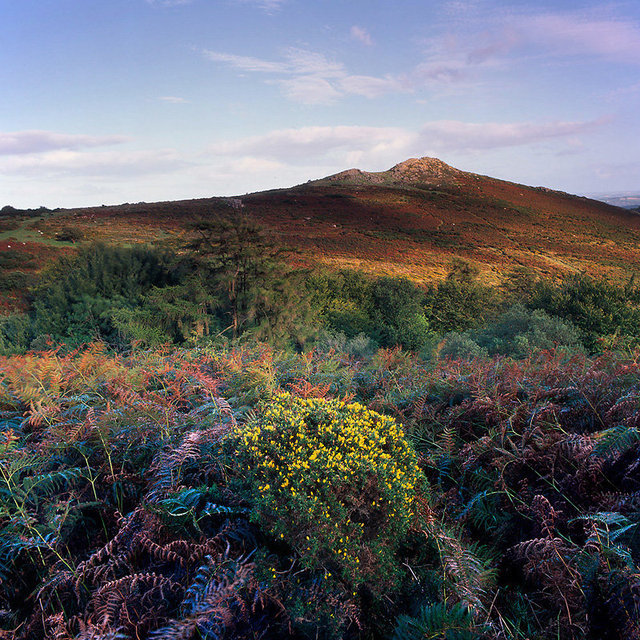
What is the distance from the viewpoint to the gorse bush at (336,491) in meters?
1.99

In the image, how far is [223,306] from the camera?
1667 centimetres

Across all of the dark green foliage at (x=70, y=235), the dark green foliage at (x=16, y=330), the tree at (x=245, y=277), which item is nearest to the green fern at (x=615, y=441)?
the tree at (x=245, y=277)

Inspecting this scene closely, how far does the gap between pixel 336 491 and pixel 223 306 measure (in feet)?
49.7

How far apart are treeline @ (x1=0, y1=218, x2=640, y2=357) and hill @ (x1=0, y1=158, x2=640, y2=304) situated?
7.47 metres

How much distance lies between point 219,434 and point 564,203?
61.1 meters

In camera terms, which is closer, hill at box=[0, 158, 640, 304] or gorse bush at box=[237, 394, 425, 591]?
gorse bush at box=[237, 394, 425, 591]

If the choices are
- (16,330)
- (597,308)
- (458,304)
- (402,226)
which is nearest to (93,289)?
(16,330)

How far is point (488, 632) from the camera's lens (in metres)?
1.80

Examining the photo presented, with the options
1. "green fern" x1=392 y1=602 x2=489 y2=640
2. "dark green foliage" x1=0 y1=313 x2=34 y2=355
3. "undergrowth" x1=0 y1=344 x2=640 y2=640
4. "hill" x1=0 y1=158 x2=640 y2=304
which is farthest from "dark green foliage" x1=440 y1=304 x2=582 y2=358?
"dark green foliage" x1=0 y1=313 x2=34 y2=355

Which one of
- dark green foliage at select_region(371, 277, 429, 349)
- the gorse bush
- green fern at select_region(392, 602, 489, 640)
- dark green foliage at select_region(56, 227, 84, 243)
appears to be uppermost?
dark green foliage at select_region(56, 227, 84, 243)

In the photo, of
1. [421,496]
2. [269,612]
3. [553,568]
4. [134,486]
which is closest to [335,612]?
[269,612]

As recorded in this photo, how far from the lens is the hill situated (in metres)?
29.2

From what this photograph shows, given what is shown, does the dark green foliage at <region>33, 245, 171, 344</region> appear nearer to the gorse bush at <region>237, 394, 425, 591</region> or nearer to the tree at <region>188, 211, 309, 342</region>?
the tree at <region>188, 211, 309, 342</region>

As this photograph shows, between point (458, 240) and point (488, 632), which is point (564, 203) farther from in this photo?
point (488, 632)
